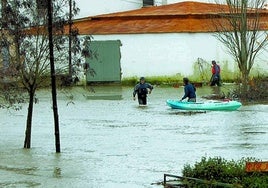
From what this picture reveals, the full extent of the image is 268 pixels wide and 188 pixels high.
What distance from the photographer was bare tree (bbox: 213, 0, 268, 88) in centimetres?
4816

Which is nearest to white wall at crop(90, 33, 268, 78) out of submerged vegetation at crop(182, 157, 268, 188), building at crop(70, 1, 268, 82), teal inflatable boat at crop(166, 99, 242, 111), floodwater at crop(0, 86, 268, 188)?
building at crop(70, 1, 268, 82)

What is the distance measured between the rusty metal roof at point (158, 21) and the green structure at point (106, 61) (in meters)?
0.79

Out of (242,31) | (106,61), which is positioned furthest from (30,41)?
(106,61)

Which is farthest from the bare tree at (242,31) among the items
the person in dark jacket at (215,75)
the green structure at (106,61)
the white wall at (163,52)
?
the green structure at (106,61)

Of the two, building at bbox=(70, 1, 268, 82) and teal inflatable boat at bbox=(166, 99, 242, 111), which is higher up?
building at bbox=(70, 1, 268, 82)

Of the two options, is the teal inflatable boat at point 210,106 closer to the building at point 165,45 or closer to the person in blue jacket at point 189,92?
the person in blue jacket at point 189,92

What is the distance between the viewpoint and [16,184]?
17219 millimetres

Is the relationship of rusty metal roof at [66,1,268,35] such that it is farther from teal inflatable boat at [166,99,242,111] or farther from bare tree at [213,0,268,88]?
teal inflatable boat at [166,99,242,111]

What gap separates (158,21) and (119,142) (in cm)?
3287

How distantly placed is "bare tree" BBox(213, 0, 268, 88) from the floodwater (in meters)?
9.42

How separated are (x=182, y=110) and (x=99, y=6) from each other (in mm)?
30814

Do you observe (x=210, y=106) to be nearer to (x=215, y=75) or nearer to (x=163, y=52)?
(x=215, y=75)

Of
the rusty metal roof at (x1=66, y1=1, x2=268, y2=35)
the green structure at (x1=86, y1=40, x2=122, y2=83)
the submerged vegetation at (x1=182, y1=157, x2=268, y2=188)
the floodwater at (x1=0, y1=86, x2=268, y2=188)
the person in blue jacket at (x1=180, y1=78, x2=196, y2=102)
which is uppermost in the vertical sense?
the rusty metal roof at (x1=66, y1=1, x2=268, y2=35)

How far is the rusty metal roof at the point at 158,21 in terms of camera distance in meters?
55.4
